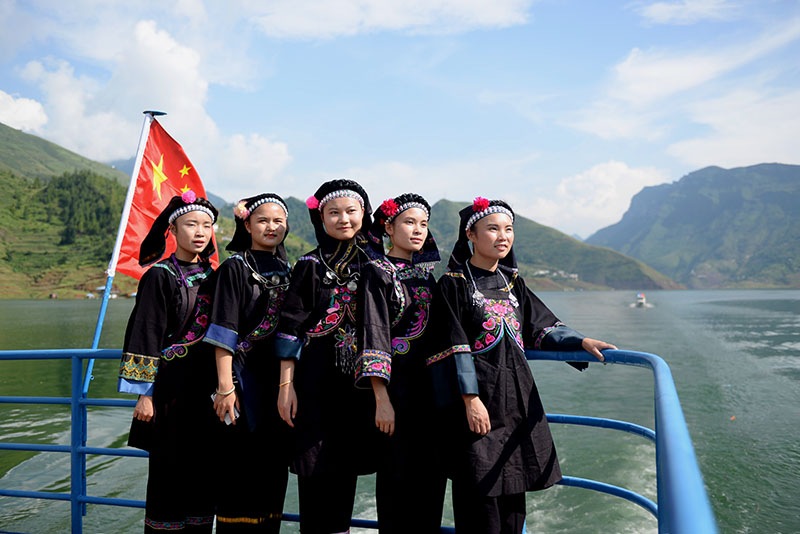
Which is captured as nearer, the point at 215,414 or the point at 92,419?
the point at 215,414

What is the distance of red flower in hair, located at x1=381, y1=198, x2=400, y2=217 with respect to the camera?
2568mm

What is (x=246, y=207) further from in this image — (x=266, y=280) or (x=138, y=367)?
(x=138, y=367)

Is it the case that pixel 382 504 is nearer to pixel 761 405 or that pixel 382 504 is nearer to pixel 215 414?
pixel 215 414

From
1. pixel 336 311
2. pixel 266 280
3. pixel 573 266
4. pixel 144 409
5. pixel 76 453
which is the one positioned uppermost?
pixel 573 266

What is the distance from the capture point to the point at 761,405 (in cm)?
1886

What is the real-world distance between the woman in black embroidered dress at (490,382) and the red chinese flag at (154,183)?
326 centimetres

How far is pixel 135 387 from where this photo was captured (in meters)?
2.54

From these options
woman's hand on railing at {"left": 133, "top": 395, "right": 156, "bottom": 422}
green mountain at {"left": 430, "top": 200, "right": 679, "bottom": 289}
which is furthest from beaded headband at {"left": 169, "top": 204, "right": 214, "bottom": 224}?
green mountain at {"left": 430, "top": 200, "right": 679, "bottom": 289}

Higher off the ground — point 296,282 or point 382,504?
point 296,282

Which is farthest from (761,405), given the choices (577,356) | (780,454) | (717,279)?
(717,279)

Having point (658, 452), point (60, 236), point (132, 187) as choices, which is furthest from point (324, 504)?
point (60, 236)

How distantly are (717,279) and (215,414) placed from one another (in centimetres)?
21768

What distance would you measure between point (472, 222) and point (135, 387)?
5.82ft

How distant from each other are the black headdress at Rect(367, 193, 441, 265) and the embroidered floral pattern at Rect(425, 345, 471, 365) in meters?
0.50
